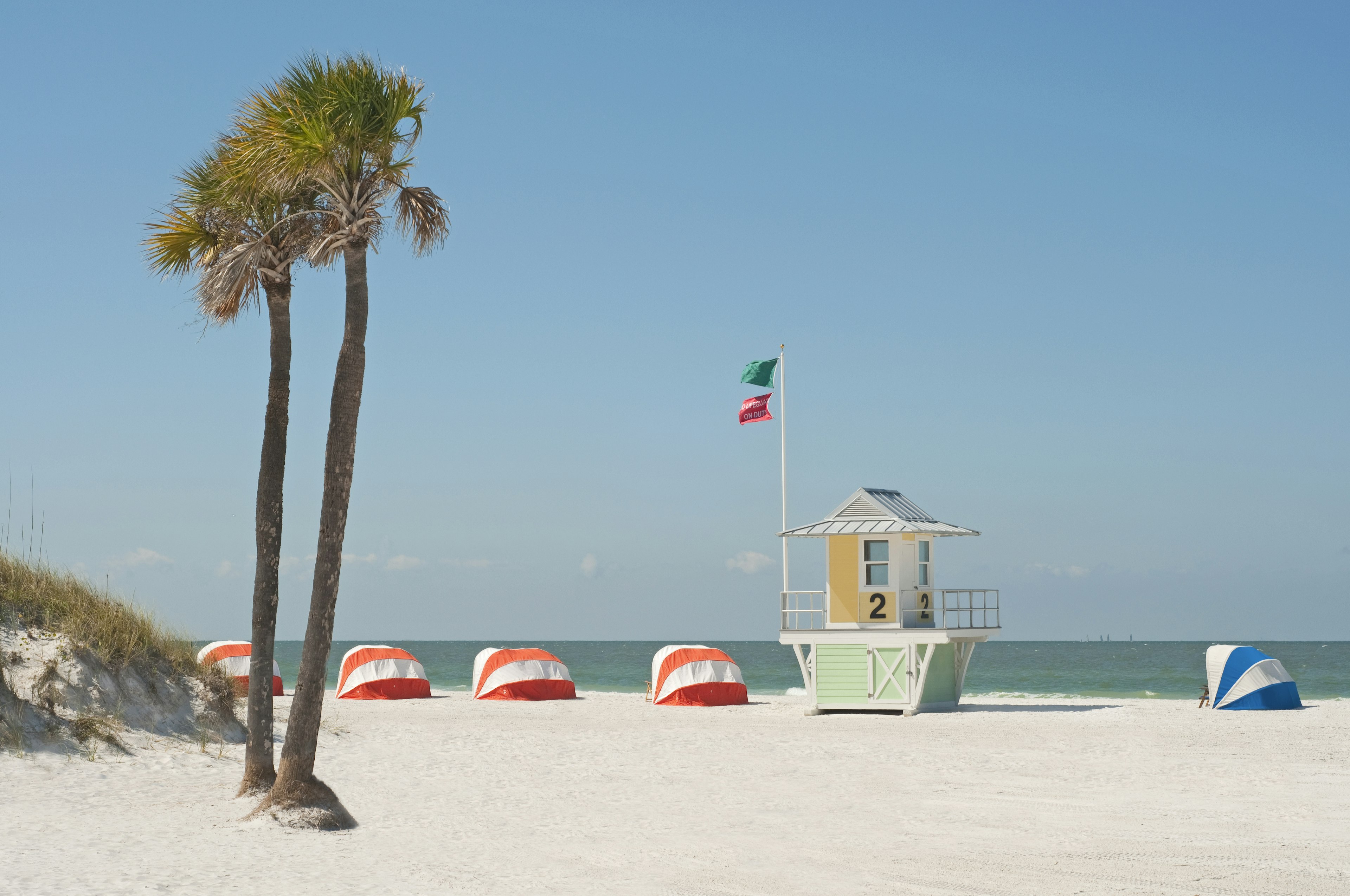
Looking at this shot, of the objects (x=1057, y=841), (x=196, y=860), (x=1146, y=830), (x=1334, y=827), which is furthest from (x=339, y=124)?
(x=1334, y=827)

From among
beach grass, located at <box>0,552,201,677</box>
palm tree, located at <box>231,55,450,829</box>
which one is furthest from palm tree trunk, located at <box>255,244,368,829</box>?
beach grass, located at <box>0,552,201,677</box>

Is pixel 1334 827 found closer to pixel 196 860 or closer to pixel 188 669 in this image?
pixel 196 860

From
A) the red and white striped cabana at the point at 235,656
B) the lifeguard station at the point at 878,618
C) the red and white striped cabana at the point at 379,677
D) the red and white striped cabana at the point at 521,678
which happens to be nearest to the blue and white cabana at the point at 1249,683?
the lifeguard station at the point at 878,618

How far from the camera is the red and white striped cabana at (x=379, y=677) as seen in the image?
35.6 m

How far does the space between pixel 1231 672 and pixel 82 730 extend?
2842 cm

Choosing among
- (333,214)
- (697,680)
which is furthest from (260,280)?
(697,680)

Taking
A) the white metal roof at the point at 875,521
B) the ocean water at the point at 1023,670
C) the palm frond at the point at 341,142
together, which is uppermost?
the palm frond at the point at 341,142

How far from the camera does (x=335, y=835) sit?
39.6ft

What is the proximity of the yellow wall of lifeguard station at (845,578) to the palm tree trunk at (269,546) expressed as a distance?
58.8 ft

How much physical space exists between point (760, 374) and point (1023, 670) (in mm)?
64350

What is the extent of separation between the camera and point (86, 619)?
18141 millimetres

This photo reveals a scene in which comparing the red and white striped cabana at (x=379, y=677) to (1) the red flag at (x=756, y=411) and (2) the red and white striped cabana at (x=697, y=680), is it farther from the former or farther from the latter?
(1) the red flag at (x=756, y=411)

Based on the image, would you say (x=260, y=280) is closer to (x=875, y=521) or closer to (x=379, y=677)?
(x=875, y=521)

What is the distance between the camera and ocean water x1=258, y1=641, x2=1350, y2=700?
2413 inches
